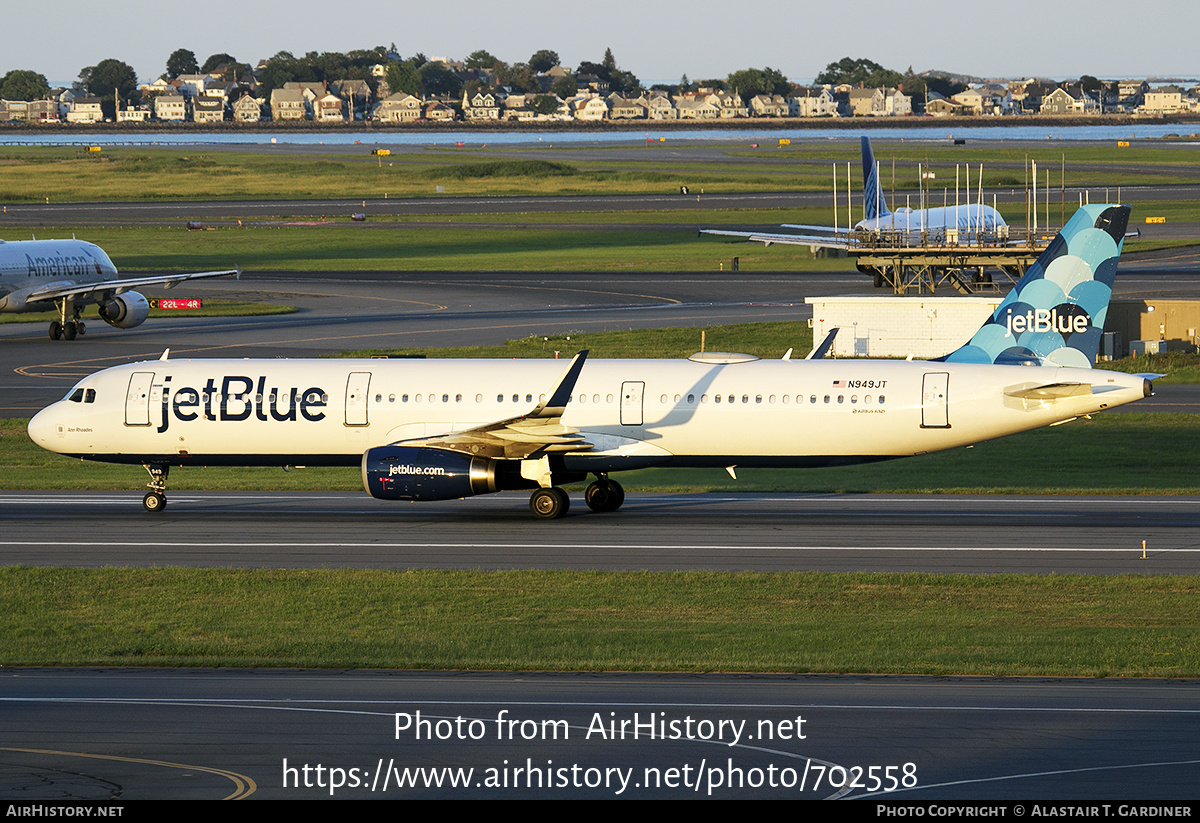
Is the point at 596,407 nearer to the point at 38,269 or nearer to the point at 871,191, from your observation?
the point at 38,269

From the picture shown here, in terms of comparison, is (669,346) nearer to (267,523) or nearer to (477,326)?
(477,326)

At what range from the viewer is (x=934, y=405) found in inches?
1417

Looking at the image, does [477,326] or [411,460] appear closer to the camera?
[411,460]

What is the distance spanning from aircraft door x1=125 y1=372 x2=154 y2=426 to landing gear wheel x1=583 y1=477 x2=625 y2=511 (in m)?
12.4

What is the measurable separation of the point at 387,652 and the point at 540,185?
161088 millimetres

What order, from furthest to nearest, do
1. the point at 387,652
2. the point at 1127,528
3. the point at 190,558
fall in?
the point at 1127,528
the point at 190,558
the point at 387,652

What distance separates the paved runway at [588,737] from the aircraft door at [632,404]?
15.5m

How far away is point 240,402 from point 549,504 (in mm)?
8935

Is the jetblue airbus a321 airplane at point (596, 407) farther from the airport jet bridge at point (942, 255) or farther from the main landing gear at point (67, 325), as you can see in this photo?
the main landing gear at point (67, 325)

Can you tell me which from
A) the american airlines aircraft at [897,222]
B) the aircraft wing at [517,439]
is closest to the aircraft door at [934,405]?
the aircraft wing at [517,439]

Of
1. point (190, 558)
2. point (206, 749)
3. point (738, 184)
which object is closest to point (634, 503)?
point (190, 558)

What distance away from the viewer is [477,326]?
78.6 meters

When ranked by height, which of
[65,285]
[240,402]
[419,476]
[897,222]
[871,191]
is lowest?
[419,476]

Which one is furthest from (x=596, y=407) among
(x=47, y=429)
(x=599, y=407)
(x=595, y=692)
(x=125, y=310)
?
(x=125, y=310)
